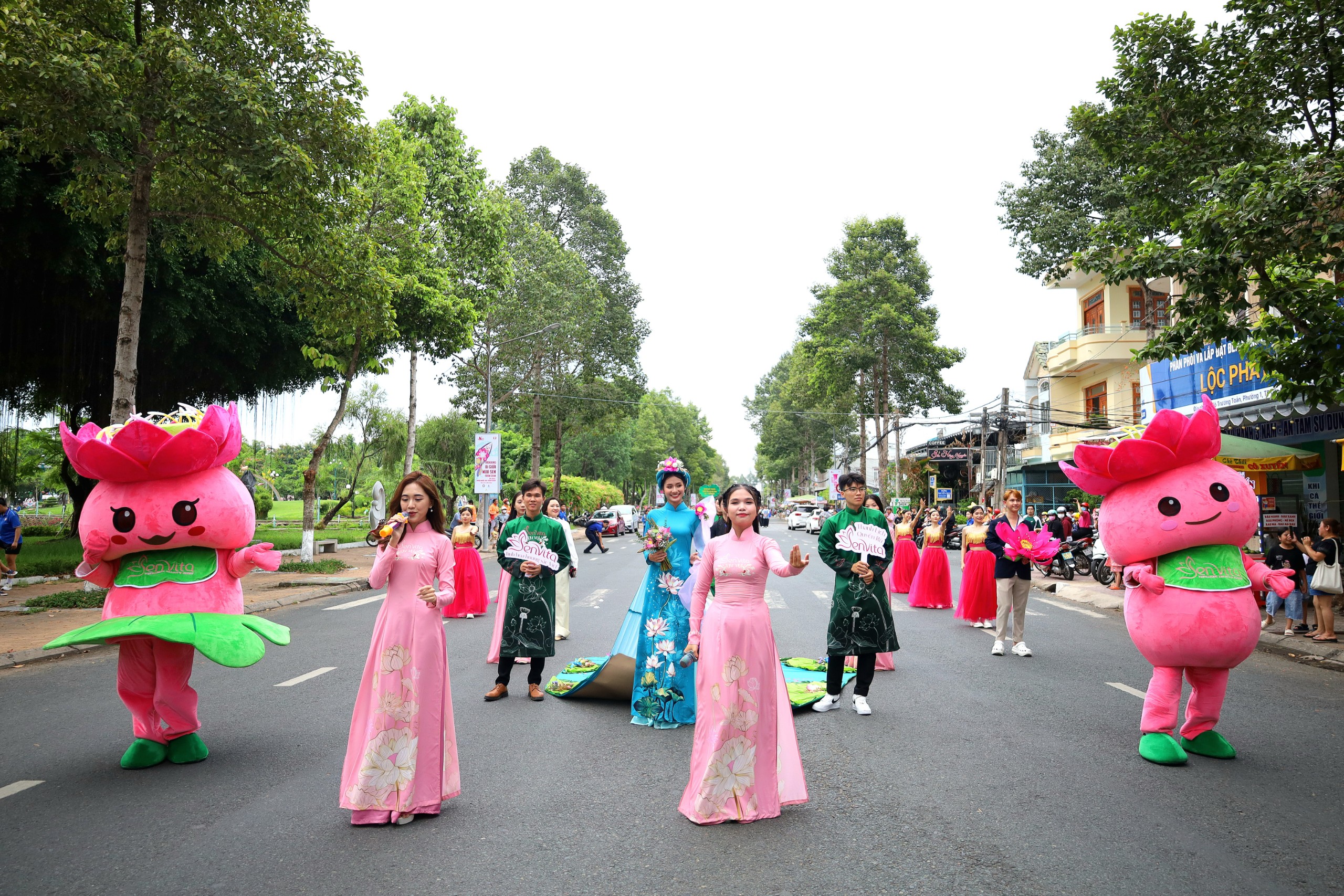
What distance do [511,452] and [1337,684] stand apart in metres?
48.2

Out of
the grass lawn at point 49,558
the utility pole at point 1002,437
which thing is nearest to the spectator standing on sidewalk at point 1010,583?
the grass lawn at point 49,558

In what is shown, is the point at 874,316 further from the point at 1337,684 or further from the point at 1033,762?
the point at 1033,762

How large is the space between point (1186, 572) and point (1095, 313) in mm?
29853

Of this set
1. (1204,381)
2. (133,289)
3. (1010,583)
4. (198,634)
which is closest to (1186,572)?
(1010,583)

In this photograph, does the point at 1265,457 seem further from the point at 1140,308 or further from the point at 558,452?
the point at 558,452

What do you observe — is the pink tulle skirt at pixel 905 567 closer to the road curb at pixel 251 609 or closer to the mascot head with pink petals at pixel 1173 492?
the road curb at pixel 251 609

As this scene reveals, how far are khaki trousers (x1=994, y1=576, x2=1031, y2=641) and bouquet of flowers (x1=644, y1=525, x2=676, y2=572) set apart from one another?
14.8ft

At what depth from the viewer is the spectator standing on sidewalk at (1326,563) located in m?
10.8

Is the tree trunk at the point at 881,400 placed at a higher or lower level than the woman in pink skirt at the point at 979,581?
higher

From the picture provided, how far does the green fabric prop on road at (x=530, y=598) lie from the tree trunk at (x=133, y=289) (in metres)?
7.51

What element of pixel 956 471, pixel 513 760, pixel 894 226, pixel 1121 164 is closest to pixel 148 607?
pixel 513 760

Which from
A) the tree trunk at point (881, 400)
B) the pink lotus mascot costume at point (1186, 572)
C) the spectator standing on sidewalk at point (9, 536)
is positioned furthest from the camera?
the tree trunk at point (881, 400)

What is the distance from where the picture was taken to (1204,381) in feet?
54.7

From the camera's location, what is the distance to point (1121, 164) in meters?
12.4
